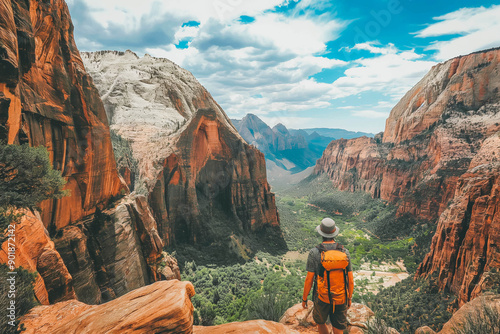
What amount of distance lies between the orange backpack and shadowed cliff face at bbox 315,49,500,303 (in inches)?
636

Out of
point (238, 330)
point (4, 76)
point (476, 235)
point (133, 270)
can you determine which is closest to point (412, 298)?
point (476, 235)

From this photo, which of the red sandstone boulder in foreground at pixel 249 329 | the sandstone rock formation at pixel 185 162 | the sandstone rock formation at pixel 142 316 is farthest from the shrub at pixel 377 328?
the sandstone rock formation at pixel 185 162

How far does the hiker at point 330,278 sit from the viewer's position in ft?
17.9

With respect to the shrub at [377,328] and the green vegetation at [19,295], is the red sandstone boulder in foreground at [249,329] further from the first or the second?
the green vegetation at [19,295]

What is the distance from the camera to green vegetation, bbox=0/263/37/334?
16.5 feet

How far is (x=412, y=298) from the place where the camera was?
20188mm

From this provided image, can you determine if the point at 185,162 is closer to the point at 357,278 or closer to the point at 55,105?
the point at 55,105

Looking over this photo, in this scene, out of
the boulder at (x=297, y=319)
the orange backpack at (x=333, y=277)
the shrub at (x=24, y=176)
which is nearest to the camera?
the orange backpack at (x=333, y=277)

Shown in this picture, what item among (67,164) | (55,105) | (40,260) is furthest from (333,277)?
(55,105)

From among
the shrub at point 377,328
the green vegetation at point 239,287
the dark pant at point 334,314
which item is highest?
the dark pant at point 334,314

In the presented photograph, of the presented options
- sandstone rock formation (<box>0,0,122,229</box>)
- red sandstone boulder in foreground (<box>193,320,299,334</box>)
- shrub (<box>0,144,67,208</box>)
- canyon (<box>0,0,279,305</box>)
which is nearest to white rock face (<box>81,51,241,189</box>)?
canyon (<box>0,0,279,305</box>)

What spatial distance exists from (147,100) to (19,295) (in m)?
55.3

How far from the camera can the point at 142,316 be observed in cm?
443

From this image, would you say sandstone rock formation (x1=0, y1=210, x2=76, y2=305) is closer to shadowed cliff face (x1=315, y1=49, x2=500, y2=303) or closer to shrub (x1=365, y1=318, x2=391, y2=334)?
shrub (x1=365, y1=318, x2=391, y2=334)
